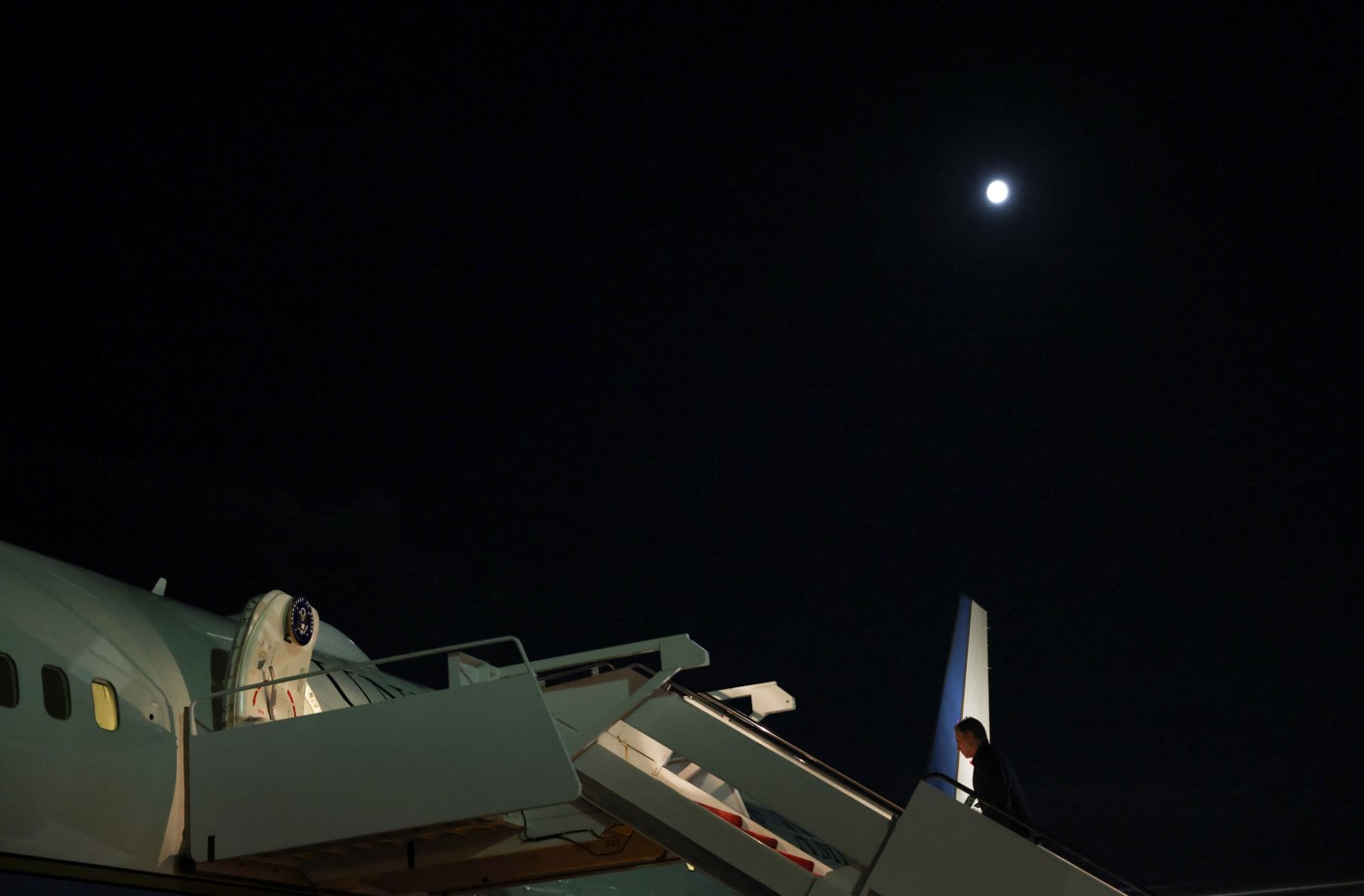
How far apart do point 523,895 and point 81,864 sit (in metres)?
5.40

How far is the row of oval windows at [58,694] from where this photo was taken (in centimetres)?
626

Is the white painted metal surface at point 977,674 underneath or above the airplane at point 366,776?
above

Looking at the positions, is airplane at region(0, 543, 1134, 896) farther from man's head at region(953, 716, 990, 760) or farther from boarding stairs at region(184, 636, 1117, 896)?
man's head at region(953, 716, 990, 760)

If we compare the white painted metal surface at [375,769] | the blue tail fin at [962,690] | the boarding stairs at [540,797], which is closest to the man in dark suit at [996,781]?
the boarding stairs at [540,797]

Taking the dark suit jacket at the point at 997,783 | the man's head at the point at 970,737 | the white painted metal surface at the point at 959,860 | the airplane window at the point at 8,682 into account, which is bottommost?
the white painted metal surface at the point at 959,860

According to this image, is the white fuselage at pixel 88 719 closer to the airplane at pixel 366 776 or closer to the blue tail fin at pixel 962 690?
the airplane at pixel 366 776

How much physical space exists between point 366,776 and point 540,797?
104 centimetres

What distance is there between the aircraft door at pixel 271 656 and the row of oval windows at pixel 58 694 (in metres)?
0.76

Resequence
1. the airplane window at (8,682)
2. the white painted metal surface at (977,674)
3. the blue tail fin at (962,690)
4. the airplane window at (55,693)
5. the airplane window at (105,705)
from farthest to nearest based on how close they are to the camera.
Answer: the white painted metal surface at (977,674)
the blue tail fin at (962,690)
the airplane window at (105,705)
the airplane window at (55,693)
the airplane window at (8,682)

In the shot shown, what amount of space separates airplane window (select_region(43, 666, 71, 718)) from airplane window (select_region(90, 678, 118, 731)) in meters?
0.22

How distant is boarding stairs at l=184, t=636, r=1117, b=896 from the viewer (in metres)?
6.37

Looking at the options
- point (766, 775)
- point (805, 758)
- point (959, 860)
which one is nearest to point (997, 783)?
point (959, 860)

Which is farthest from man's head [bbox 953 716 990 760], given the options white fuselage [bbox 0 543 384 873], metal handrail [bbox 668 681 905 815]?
white fuselage [bbox 0 543 384 873]

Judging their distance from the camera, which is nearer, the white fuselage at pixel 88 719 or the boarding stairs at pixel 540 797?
the white fuselage at pixel 88 719
